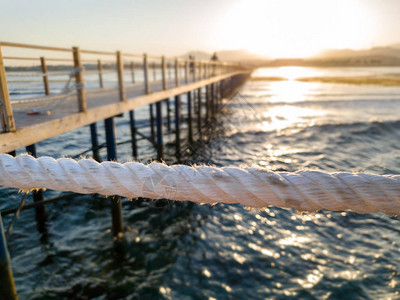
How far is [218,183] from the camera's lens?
1.27 m

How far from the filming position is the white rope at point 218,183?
1.18 metres

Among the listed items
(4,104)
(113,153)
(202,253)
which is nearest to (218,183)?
(4,104)

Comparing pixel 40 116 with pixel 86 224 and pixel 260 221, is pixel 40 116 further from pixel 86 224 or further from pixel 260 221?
pixel 260 221

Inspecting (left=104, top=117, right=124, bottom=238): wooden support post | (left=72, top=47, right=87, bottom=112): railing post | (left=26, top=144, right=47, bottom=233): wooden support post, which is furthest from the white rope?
(left=26, top=144, right=47, bottom=233): wooden support post

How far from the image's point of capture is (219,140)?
16016 mm

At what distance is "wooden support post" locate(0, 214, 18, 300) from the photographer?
295cm

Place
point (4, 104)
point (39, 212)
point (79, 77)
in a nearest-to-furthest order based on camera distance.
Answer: point (4, 104)
point (79, 77)
point (39, 212)

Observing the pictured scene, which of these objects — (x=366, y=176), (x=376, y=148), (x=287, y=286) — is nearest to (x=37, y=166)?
(x=366, y=176)

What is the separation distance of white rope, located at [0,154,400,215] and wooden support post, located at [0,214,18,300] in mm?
1771

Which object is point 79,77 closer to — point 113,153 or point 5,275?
point 113,153

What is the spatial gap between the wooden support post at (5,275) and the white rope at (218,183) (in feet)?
5.81

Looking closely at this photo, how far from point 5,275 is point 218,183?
3452 millimetres

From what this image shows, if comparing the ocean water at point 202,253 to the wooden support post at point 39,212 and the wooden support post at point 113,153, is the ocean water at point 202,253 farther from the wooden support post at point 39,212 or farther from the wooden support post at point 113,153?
the wooden support post at point 113,153

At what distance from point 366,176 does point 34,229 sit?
8289 mm
